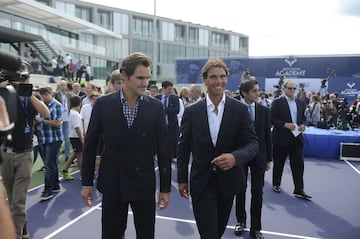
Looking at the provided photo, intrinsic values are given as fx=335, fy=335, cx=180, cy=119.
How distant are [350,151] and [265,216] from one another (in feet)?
17.0

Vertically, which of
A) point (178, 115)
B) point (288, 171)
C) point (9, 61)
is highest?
point (9, 61)

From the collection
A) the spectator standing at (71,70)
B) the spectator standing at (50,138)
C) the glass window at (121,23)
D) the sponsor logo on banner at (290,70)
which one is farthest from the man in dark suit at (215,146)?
the glass window at (121,23)

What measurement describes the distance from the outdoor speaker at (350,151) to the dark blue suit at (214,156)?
276 inches

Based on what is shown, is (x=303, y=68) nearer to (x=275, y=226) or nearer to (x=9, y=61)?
(x=275, y=226)

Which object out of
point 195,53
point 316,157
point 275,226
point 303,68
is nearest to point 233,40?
point 195,53

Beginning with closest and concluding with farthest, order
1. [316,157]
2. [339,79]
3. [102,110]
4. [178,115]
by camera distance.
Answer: [102,110] < [178,115] < [316,157] < [339,79]

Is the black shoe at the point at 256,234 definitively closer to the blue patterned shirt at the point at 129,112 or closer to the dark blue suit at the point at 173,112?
the blue patterned shirt at the point at 129,112

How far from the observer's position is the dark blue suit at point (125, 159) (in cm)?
256

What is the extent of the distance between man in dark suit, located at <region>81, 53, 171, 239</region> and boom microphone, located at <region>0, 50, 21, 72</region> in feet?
4.31

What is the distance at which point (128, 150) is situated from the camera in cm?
256

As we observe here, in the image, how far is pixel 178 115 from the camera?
818 cm

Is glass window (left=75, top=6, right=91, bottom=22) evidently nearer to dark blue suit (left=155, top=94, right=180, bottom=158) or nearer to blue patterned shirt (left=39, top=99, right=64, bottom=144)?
dark blue suit (left=155, top=94, right=180, bottom=158)

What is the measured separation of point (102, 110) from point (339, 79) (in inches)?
818

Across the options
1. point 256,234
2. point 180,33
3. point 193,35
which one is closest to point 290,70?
point 256,234
